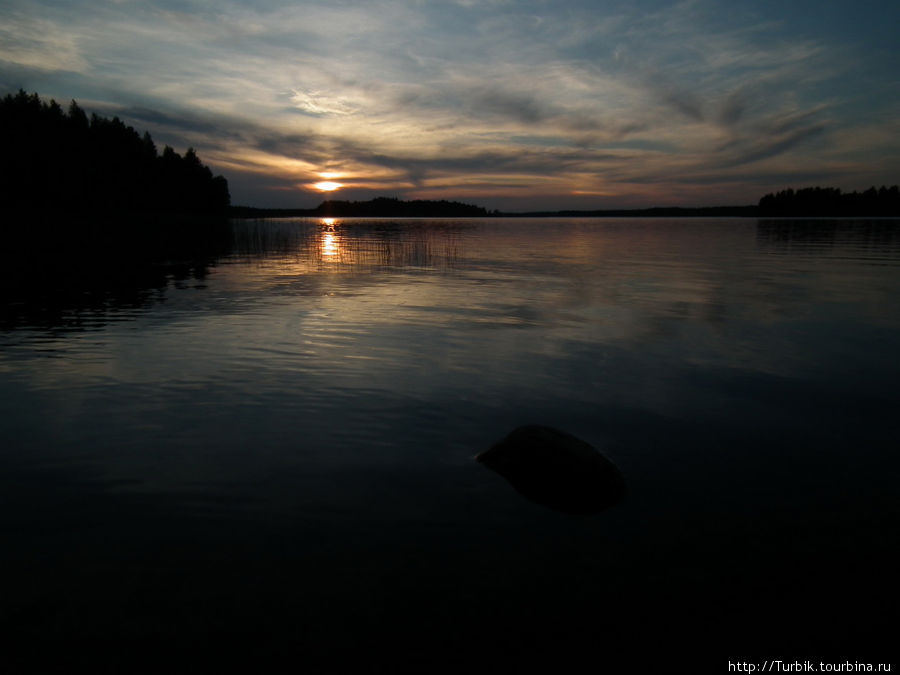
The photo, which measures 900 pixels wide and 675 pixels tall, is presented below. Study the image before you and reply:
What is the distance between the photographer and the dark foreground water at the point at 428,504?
4.75 meters

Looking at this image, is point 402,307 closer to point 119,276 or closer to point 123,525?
point 123,525

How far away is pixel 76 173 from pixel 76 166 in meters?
1.42

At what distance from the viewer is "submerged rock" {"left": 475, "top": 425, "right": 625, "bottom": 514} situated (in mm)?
7008

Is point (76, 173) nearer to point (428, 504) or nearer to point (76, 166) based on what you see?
point (76, 166)

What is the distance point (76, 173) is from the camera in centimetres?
8781

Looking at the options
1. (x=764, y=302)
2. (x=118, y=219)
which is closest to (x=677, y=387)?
(x=764, y=302)

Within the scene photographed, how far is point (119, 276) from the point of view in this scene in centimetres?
2983

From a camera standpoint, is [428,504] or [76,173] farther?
[76,173]

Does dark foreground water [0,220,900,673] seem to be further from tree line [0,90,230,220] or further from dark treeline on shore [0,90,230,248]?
tree line [0,90,230,220]

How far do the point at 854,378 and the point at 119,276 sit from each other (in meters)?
35.4

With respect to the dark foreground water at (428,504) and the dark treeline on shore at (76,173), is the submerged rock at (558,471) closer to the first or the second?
the dark foreground water at (428,504)

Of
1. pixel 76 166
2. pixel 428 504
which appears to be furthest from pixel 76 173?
pixel 428 504

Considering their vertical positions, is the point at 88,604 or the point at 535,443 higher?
the point at 535,443

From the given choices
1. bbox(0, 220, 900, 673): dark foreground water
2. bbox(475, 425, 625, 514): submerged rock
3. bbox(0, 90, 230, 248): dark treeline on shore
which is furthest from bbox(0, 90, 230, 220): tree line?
bbox(475, 425, 625, 514): submerged rock
